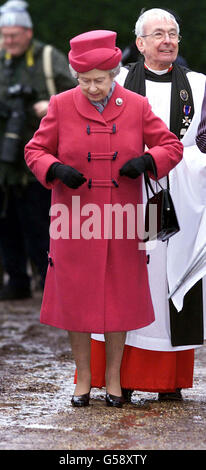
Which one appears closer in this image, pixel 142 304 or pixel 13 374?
pixel 142 304

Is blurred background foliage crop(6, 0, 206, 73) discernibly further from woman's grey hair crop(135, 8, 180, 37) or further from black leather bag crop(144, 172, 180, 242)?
black leather bag crop(144, 172, 180, 242)

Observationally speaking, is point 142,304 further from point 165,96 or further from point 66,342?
point 66,342

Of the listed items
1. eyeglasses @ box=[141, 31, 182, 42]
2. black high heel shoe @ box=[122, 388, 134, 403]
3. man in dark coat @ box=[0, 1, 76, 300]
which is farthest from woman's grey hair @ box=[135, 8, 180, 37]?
man in dark coat @ box=[0, 1, 76, 300]

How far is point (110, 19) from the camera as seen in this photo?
35.4ft

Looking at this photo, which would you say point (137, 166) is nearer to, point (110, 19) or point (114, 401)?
point (114, 401)

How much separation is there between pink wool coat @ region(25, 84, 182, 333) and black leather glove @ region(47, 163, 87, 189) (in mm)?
120

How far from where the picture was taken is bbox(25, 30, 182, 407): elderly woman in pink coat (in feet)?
15.7

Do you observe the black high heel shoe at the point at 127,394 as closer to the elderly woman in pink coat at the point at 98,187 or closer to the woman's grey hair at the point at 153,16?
the elderly woman in pink coat at the point at 98,187

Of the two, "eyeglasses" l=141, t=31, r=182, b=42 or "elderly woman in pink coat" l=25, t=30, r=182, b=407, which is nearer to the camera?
"elderly woman in pink coat" l=25, t=30, r=182, b=407

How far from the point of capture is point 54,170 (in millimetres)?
4711

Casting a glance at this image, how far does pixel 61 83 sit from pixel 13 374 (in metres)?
2.96

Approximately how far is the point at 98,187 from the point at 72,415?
983mm
